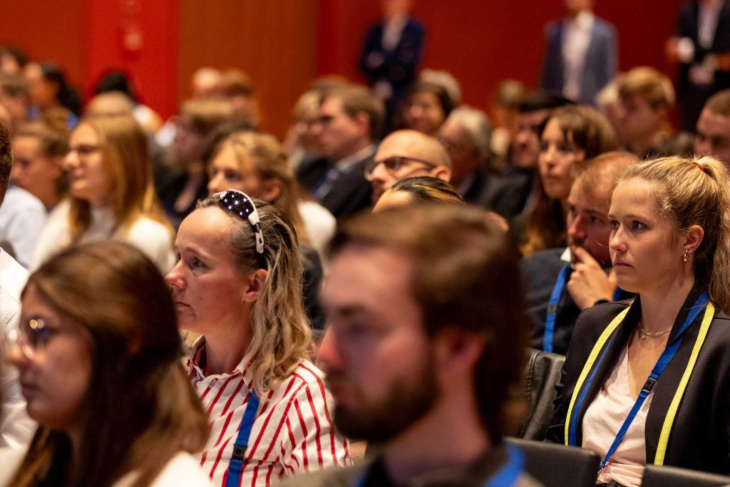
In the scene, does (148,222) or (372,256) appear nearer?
(372,256)

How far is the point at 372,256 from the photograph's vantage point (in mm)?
1366

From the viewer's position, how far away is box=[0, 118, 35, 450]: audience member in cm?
239

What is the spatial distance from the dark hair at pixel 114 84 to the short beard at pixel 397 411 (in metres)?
7.75

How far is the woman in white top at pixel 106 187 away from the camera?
183 inches

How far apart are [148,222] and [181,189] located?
1.98 m

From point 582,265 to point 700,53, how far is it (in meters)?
5.84

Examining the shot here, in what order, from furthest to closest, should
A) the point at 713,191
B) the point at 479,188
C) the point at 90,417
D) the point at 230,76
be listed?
the point at 230,76 < the point at 479,188 < the point at 713,191 < the point at 90,417

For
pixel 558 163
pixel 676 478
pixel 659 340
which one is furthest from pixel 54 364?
pixel 558 163

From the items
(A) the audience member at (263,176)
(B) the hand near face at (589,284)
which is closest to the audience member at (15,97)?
(A) the audience member at (263,176)

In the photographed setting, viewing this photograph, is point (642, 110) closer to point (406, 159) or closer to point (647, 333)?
point (406, 159)

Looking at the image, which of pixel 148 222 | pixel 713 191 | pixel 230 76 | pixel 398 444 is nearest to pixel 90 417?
pixel 398 444

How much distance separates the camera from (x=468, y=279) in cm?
134

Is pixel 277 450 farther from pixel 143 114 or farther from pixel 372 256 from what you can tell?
pixel 143 114

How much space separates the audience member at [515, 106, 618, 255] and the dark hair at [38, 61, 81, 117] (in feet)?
16.1
